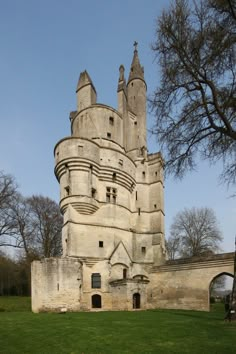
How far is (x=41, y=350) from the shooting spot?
9.25m

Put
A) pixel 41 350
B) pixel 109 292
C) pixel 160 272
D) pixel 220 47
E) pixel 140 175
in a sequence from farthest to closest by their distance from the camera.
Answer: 1. pixel 140 175
2. pixel 160 272
3. pixel 109 292
4. pixel 220 47
5. pixel 41 350

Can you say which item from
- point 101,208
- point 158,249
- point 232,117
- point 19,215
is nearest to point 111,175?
point 101,208

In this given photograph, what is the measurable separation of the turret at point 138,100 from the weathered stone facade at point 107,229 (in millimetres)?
1786

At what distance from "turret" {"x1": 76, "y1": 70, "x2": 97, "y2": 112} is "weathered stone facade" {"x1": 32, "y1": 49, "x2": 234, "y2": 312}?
0.11 m

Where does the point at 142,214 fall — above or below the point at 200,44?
below

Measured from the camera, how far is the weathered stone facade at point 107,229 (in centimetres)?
2744

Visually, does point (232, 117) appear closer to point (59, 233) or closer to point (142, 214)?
point (142, 214)

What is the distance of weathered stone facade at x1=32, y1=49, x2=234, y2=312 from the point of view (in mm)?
27438

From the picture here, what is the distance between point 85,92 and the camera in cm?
3762

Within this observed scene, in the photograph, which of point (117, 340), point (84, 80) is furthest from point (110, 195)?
point (117, 340)

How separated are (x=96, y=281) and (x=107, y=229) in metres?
Answer: 4.69

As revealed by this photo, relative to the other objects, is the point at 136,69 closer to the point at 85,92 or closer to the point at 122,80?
the point at 122,80

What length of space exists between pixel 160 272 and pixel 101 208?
843 cm

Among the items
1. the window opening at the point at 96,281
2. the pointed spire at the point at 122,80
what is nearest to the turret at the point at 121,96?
the pointed spire at the point at 122,80
